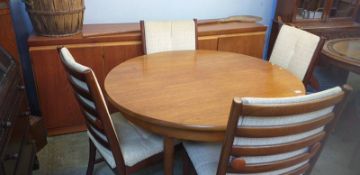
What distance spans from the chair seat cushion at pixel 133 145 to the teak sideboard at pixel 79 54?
723 millimetres

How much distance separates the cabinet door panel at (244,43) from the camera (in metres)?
2.39

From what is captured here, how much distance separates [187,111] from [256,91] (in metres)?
0.41

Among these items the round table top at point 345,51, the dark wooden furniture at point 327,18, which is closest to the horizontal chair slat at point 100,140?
the round table top at point 345,51

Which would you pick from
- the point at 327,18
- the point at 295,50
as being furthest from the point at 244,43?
the point at 327,18

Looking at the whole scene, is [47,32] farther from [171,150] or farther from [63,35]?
[171,150]

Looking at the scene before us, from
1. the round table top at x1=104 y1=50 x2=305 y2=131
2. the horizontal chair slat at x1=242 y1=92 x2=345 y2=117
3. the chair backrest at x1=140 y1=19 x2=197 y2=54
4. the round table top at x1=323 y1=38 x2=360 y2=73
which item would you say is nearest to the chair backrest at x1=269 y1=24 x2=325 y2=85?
the round table top at x1=104 y1=50 x2=305 y2=131

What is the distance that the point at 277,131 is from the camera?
3.11 feet

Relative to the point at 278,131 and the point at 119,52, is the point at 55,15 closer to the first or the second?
the point at 119,52

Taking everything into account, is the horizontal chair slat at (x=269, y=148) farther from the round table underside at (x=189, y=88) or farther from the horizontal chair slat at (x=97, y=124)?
the horizontal chair slat at (x=97, y=124)

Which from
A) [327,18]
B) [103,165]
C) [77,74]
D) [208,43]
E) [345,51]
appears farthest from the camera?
[327,18]

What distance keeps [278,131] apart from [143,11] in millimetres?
1857

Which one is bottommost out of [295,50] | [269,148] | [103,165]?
[103,165]

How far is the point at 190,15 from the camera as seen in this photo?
267cm

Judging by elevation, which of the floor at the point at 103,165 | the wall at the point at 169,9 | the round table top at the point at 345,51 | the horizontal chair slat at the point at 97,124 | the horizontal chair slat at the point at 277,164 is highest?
the wall at the point at 169,9
